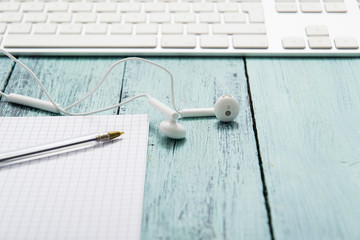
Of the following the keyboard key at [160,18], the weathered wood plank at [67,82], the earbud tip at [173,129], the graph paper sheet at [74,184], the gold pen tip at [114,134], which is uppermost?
the keyboard key at [160,18]

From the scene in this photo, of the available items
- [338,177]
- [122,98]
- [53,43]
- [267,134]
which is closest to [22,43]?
[53,43]

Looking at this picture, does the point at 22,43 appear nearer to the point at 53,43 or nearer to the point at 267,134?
the point at 53,43

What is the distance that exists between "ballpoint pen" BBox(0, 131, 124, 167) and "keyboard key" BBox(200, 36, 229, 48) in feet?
0.73

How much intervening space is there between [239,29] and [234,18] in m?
0.03

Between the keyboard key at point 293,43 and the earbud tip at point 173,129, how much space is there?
0.81 feet

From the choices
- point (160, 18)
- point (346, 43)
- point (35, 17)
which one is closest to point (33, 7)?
point (35, 17)

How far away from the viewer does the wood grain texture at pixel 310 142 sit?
1.28ft

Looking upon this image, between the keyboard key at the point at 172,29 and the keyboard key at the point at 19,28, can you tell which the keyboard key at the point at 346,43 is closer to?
the keyboard key at the point at 172,29

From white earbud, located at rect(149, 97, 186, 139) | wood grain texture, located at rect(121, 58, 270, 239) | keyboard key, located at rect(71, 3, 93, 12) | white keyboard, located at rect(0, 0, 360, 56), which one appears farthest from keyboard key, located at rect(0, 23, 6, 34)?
white earbud, located at rect(149, 97, 186, 139)

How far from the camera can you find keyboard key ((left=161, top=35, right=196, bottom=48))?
564mm

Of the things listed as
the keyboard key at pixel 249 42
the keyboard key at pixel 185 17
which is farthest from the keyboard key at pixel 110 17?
the keyboard key at pixel 249 42

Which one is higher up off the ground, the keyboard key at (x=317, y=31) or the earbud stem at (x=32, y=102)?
the keyboard key at (x=317, y=31)

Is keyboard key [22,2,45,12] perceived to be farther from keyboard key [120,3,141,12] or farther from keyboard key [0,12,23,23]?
keyboard key [120,3,141,12]

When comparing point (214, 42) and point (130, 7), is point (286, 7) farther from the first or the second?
point (130, 7)
